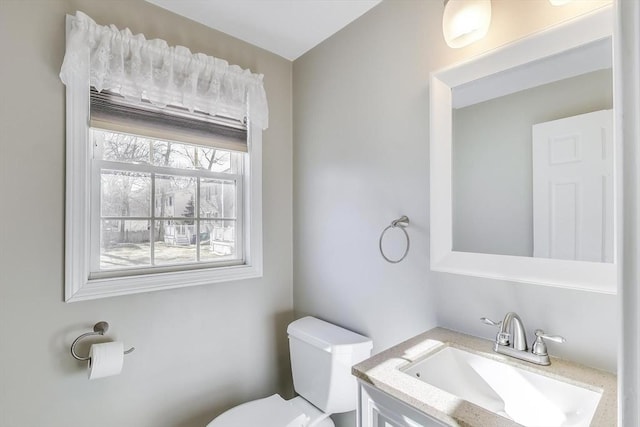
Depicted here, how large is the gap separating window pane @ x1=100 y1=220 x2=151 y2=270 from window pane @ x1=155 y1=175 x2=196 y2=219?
12cm

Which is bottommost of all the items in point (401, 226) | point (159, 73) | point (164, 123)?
point (401, 226)

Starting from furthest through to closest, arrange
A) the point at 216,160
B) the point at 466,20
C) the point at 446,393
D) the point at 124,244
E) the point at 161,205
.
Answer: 1. the point at 216,160
2. the point at 161,205
3. the point at 124,244
4. the point at 466,20
5. the point at 446,393

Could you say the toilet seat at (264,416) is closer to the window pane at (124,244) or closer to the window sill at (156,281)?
the window sill at (156,281)

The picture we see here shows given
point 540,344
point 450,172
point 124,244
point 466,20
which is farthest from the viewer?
point 124,244

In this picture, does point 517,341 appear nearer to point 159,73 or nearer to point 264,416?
point 264,416

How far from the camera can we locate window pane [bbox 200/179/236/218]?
1777 millimetres

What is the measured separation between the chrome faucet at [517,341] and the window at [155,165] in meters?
1.28

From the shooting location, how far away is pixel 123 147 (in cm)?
153

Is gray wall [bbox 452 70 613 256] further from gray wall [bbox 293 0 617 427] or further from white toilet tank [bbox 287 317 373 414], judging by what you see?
white toilet tank [bbox 287 317 373 414]

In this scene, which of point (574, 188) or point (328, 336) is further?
point (328, 336)

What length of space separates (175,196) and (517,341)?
1645mm

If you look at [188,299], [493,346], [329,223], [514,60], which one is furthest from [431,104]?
[188,299]

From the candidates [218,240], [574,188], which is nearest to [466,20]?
[574,188]

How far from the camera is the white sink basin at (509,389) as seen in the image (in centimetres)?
87
